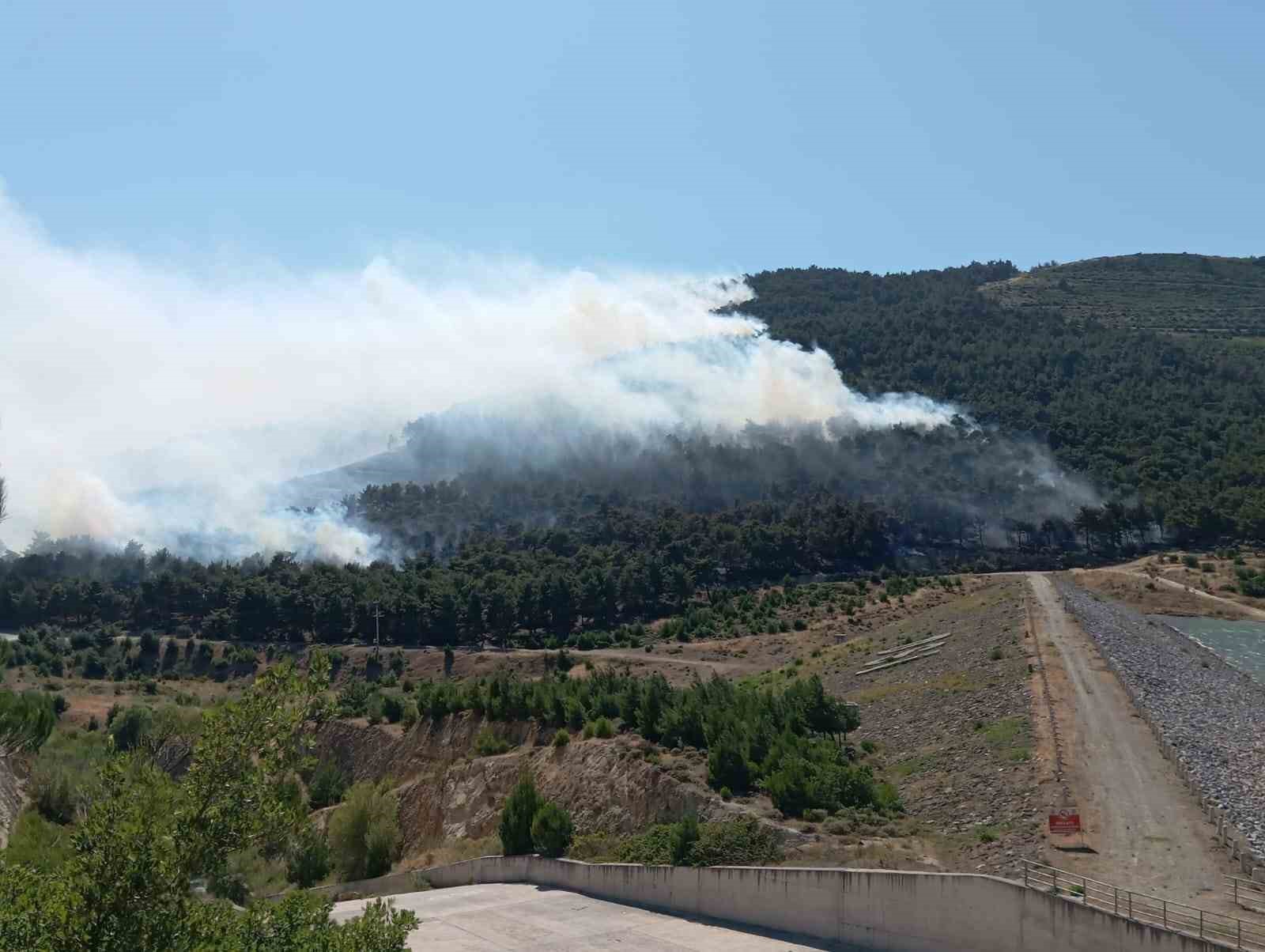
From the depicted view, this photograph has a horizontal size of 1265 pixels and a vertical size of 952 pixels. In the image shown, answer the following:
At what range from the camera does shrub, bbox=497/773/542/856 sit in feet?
116

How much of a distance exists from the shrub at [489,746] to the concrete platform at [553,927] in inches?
808

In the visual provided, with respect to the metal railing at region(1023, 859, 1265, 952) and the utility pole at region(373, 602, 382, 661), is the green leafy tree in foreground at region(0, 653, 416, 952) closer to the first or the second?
the metal railing at region(1023, 859, 1265, 952)

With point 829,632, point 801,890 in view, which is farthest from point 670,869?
point 829,632

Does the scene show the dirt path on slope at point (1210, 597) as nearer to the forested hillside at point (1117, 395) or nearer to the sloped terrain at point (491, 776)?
the forested hillside at point (1117, 395)

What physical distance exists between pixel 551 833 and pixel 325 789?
28.1m

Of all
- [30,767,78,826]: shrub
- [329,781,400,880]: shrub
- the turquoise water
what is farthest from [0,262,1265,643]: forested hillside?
[30,767,78,826]: shrub

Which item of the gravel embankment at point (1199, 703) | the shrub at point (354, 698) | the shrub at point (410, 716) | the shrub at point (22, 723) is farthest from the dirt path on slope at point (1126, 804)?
the shrub at point (22, 723)

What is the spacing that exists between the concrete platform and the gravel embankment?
12469mm

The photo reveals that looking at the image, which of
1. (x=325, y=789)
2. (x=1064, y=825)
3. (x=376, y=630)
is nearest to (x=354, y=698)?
(x=325, y=789)

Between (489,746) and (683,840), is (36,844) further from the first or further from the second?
(489,746)

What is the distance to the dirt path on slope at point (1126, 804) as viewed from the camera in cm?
2320

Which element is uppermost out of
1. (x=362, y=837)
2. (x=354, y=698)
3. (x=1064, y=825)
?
(x=354, y=698)

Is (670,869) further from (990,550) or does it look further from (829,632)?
(990,550)

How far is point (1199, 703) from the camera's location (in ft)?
148
